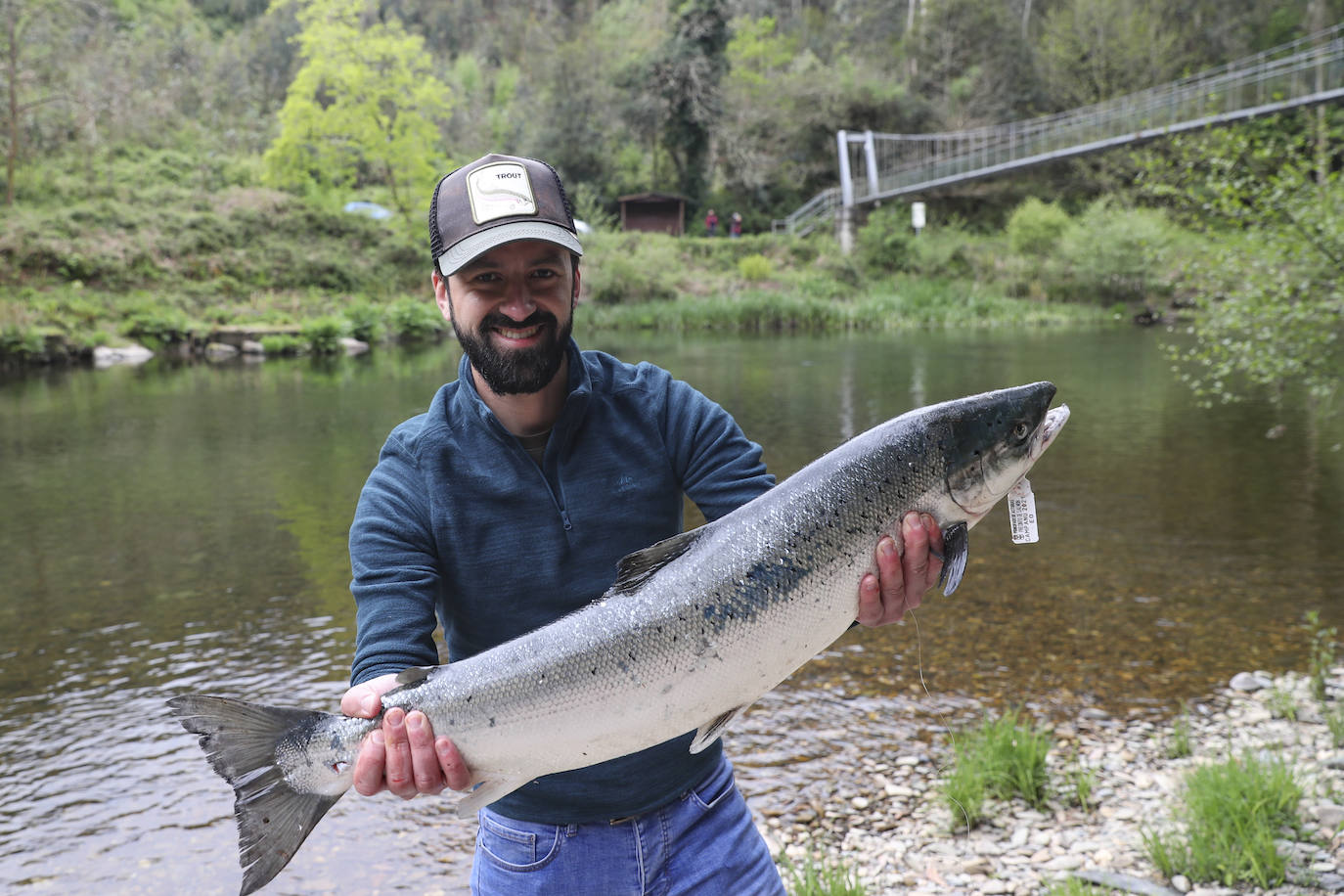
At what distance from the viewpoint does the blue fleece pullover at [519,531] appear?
2.22 metres

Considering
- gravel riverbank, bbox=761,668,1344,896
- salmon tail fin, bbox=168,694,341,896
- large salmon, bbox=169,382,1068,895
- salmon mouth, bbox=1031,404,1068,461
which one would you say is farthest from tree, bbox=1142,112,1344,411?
salmon tail fin, bbox=168,694,341,896

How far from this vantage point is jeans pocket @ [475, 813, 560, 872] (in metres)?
2.26

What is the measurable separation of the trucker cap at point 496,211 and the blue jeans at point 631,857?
1.39m

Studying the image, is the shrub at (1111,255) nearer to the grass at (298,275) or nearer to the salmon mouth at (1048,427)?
the grass at (298,275)

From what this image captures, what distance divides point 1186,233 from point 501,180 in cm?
4905

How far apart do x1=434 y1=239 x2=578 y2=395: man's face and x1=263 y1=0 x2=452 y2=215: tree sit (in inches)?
1941

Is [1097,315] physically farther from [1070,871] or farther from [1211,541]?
[1070,871]

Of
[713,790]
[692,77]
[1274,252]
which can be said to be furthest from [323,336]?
[692,77]

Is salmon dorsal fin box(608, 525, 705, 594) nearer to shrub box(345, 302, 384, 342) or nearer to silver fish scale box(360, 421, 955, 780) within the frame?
silver fish scale box(360, 421, 955, 780)

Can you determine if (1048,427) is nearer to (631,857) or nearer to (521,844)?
(631,857)

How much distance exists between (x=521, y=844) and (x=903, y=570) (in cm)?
111

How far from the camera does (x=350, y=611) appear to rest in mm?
Answer: 8500

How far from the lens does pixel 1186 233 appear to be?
44.0 meters

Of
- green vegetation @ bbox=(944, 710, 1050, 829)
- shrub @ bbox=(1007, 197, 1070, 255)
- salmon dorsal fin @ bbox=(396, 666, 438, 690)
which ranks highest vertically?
shrub @ bbox=(1007, 197, 1070, 255)
